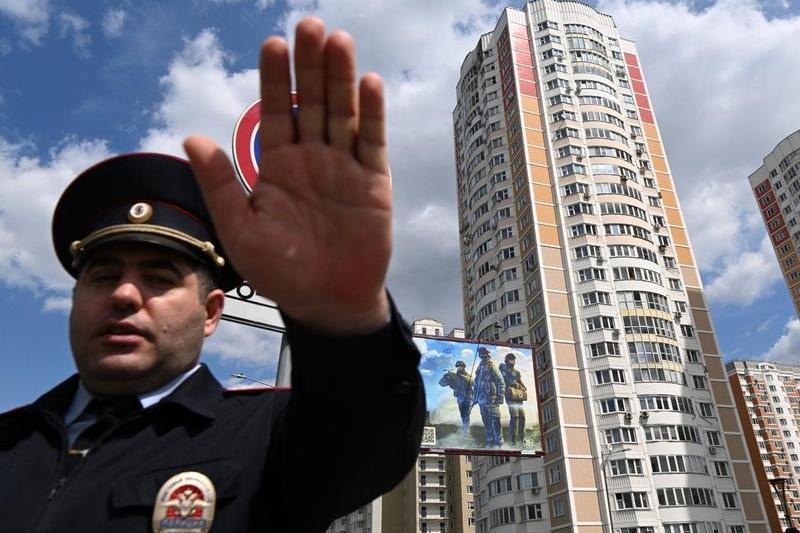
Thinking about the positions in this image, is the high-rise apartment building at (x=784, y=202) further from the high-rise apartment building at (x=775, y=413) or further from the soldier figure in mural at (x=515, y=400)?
the soldier figure in mural at (x=515, y=400)

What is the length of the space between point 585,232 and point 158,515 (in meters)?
45.7

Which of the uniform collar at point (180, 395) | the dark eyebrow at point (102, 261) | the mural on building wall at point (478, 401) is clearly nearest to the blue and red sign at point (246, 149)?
the dark eyebrow at point (102, 261)

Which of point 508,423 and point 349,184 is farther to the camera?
point 508,423

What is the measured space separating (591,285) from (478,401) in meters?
26.0

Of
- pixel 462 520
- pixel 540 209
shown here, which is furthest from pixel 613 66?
pixel 462 520

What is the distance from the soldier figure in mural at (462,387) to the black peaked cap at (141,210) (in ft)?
56.8

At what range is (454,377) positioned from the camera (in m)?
18.9

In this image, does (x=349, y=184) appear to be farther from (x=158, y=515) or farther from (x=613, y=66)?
(x=613, y=66)

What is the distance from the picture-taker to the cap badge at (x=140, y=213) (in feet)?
5.82

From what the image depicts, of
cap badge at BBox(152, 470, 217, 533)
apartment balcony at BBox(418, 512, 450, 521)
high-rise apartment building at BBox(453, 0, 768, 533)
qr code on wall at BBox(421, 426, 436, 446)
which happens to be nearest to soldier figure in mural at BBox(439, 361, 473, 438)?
qr code on wall at BBox(421, 426, 436, 446)

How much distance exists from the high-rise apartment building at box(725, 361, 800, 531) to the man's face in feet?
360

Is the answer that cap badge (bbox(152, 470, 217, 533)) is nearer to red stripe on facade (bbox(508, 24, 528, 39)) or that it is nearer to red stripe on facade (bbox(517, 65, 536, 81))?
red stripe on facade (bbox(517, 65, 536, 81))

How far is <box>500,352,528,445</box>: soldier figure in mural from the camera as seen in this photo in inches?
760

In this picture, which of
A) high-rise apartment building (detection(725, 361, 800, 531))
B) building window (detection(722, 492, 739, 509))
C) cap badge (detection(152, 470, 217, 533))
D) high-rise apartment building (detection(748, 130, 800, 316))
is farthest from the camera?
high-rise apartment building (detection(725, 361, 800, 531))
